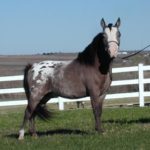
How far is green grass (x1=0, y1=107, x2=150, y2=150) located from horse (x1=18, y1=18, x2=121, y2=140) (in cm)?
52

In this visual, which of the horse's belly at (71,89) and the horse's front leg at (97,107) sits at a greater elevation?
the horse's belly at (71,89)

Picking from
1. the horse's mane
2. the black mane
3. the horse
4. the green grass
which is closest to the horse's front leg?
the horse

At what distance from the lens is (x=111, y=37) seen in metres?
10.8

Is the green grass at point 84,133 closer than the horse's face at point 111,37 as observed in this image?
Yes

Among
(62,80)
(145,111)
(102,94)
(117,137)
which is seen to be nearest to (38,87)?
(62,80)

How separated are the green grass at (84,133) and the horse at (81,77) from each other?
52 cm

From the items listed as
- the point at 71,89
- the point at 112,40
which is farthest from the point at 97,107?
the point at 112,40

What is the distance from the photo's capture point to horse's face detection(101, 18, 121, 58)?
34.8 feet

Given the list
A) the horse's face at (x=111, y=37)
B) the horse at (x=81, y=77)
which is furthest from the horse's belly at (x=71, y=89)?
the horse's face at (x=111, y=37)

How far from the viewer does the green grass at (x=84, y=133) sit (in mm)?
10031

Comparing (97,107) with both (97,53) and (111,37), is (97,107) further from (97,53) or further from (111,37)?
(111,37)

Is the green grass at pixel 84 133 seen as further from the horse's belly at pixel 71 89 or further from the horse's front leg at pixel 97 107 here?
the horse's belly at pixel 71 89

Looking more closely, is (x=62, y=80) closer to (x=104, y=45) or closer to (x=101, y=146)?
(x=104, y=45)

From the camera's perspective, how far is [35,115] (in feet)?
39.7
